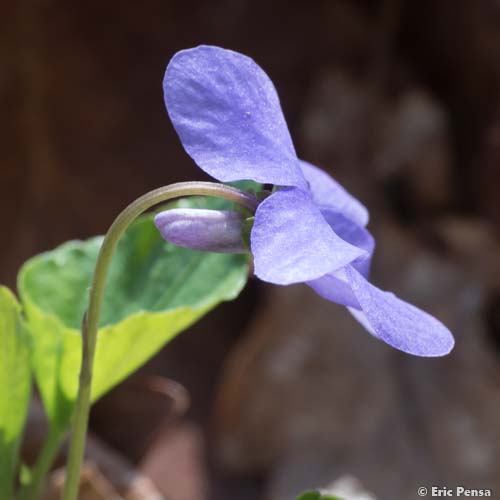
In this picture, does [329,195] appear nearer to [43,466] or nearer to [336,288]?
[336,288]

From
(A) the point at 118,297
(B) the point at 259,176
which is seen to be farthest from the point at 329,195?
(A) the point at 118,297

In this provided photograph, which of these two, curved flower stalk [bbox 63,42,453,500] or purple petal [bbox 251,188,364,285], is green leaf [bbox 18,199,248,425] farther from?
purple petal [bbox 251,188,364,285]

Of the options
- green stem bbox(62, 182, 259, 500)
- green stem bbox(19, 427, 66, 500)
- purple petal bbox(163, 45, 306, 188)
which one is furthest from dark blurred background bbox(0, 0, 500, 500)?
purple petal bbox(163, 45, 306, 188)

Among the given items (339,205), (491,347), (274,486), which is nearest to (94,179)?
(274,486)

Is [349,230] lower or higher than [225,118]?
lower

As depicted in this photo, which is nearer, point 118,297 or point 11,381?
point 11,381

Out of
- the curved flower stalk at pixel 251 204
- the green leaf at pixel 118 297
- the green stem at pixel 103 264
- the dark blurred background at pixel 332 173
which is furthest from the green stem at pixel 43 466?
the dark blurred background at pixel 332 173
